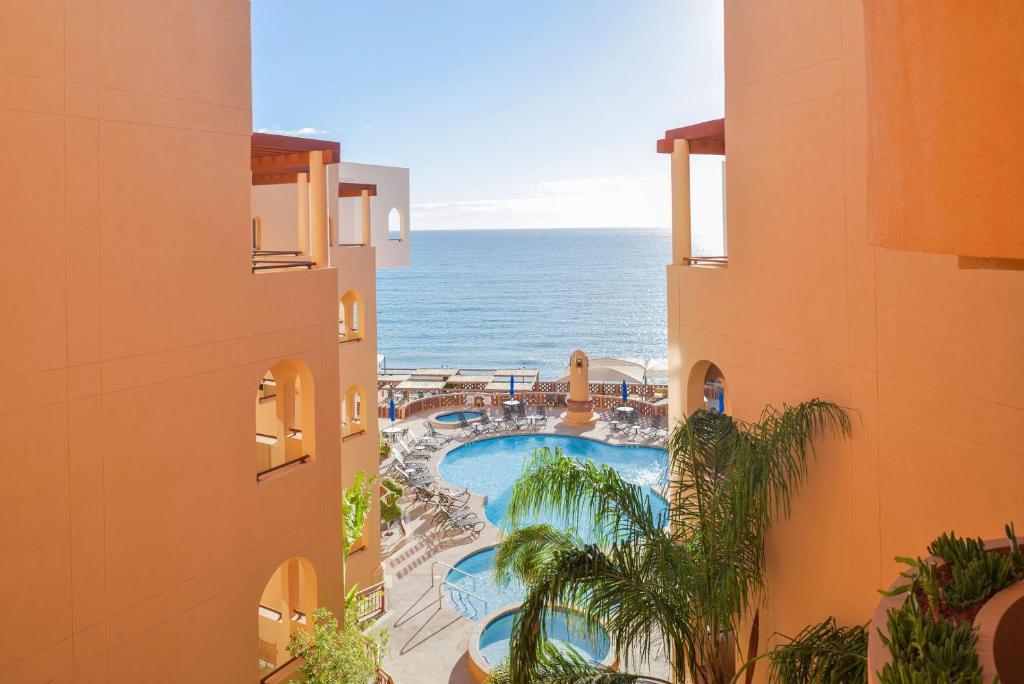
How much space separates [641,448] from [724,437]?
17.1 m

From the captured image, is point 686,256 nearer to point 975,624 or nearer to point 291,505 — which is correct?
point 291,505

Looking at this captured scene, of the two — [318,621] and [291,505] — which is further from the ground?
[291,505]

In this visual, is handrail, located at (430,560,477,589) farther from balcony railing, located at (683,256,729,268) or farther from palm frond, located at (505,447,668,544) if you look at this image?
balcony railing, located at (683,256,729,268)

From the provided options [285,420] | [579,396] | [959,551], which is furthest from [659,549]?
[579,396]

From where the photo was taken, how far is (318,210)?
9602mm

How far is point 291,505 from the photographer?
882 centimetres

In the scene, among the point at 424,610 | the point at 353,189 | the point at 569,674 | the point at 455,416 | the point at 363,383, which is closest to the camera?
the point at 569,674

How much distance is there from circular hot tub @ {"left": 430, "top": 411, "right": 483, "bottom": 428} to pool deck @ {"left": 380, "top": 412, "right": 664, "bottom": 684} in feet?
24.4

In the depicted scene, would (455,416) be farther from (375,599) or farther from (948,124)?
(948,124)

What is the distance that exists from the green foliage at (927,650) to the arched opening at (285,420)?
7.07 m

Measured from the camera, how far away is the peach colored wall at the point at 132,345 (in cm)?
594

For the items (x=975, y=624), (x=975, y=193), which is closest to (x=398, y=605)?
(x=975, y=624)

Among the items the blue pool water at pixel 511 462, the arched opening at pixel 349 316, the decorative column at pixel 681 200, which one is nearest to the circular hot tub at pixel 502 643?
the decorative column at pixel 681 200

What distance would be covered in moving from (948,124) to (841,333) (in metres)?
4.01
